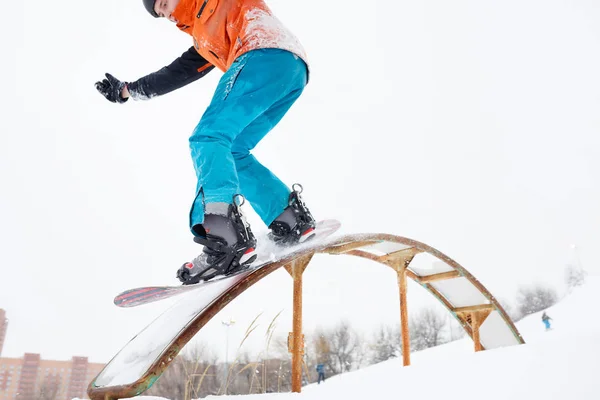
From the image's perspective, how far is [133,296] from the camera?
2.29 metres

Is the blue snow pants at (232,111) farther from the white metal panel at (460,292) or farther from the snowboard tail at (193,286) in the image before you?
the white metal panel at (460,292)

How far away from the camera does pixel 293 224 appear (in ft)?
8.50

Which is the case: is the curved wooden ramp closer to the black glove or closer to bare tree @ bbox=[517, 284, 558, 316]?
the black glove

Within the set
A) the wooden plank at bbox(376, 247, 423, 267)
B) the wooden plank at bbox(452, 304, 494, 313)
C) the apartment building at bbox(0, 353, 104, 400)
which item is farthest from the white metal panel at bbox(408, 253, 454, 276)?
the apartment building at bbox(0, 353, 104, 400)

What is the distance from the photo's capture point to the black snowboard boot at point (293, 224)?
259 cm

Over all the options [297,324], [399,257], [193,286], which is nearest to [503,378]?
[193,286]

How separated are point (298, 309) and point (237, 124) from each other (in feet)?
7.38

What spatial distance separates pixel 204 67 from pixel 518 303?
209ft

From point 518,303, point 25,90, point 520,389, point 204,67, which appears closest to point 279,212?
point 204,67

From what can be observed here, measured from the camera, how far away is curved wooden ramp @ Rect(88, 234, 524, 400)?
1701 millimetres

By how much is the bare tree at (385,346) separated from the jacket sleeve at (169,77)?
1569 inches

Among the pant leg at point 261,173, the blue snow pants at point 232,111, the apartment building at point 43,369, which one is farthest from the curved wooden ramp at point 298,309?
the apartment building at point 43,369

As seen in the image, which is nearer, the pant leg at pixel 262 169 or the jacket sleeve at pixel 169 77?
the pant leg at pixel 262 169

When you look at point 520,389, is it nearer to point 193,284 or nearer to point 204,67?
point 193,284
